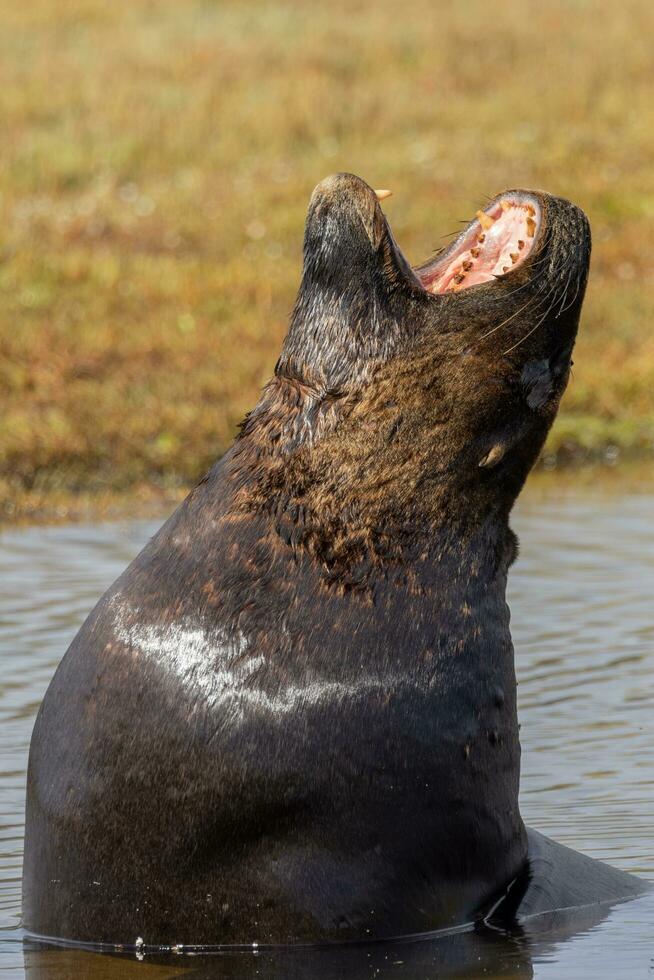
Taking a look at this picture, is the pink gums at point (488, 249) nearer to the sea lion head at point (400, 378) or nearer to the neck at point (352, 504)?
the sea lion head at point (400, 378)

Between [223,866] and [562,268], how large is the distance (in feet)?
5.46

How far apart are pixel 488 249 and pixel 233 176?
19.3m

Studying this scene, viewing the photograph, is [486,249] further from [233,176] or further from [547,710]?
[233,176]

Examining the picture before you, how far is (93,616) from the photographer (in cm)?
491

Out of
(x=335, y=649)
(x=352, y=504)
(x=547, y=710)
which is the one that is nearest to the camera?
(x=335, y=649)

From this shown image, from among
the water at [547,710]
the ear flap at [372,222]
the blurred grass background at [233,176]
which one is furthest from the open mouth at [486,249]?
the blurred grass background at [233,176]

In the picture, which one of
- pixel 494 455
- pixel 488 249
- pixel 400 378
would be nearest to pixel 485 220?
pixel 488 249

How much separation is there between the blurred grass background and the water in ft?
7.19

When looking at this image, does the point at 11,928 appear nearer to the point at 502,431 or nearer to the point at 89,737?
the point at 89,737

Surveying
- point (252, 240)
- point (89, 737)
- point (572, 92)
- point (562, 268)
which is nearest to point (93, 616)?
point (89, 737)

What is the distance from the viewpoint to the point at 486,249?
512cm

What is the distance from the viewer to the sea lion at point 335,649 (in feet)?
15.3

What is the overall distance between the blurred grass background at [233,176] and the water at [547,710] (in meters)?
2.19

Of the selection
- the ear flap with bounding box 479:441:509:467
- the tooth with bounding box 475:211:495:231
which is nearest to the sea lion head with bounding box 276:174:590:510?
the ear flap with bounding box 479:441:509:467
